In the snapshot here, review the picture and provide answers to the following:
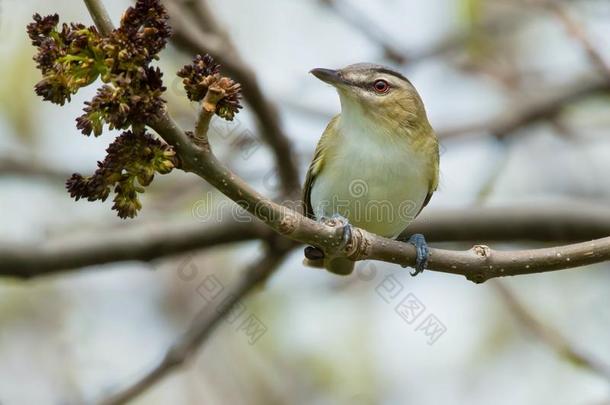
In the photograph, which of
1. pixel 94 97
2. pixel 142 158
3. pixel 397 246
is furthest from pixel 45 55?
pixel 397 246

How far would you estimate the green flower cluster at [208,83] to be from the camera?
271 centimetres

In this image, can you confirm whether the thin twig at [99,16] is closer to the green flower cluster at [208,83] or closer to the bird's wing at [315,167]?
the green flower cluster at [208,83]

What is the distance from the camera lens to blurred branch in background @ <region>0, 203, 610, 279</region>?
594 cm

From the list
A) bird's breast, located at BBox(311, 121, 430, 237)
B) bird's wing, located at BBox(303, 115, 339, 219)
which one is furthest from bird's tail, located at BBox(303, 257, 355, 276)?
bird's wing, located at BBox(303, 115, 339, 219)

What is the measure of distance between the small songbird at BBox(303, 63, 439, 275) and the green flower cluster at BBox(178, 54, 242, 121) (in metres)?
2.08

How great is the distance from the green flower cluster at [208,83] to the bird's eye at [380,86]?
2.73 metres

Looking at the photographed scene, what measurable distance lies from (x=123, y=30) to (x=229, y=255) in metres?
7.01

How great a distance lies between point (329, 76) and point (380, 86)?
1.69ft

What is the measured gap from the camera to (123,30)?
2.57m

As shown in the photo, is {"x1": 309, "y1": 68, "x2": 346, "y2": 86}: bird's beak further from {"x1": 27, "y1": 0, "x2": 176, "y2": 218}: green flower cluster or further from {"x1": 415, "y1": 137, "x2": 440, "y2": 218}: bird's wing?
{"x1": 27, "y1": 0, "x2": 176, "y2": 218}: green flower cluster

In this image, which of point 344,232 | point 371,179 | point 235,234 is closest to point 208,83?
point 344,232

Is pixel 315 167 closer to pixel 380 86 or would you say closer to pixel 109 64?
pixel 380 86

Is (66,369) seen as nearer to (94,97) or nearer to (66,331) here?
(66,331)

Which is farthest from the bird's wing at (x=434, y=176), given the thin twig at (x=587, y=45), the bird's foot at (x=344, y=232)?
the bird's foot at (x=344, y=232)
